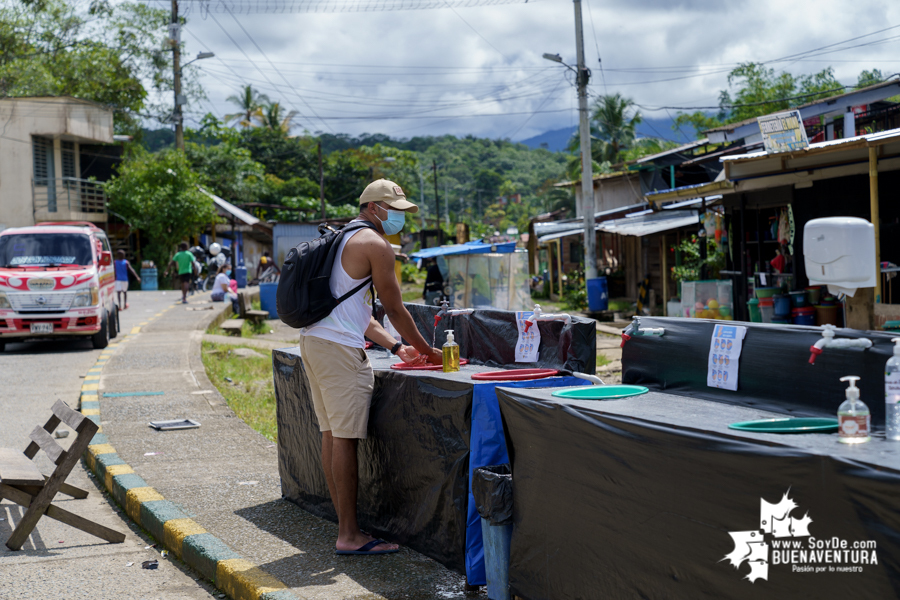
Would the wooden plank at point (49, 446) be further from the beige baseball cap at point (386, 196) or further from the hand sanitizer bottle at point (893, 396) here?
the hand sanitizer bottle at point (893, 396)

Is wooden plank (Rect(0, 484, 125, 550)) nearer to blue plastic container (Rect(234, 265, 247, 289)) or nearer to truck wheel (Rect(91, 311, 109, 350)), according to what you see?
truck wheel (Rect(91, 311, 109, 350))

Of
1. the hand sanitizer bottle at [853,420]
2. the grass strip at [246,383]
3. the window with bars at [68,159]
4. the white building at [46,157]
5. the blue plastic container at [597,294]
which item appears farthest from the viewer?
the window with bars at [68,159]

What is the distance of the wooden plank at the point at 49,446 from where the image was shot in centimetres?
509

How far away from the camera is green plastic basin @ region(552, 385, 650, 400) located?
359 cm

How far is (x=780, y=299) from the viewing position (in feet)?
40.7

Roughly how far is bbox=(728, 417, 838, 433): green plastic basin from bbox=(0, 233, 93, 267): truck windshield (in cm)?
1399

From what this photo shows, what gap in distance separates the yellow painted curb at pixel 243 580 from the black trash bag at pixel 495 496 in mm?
1142

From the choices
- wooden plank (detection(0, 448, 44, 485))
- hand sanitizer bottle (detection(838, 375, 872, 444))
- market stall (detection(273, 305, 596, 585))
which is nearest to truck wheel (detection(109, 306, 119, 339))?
wooden plank (detection(0, 448, 44, 485))

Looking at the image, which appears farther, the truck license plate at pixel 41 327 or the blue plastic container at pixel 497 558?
the truck license plate at pixel 41 327

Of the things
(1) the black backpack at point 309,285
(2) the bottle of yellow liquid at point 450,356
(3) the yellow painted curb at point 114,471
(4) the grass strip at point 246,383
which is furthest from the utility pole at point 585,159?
(1) the black backpack at point 309,285

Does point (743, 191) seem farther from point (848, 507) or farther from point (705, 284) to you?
point (848, 507)

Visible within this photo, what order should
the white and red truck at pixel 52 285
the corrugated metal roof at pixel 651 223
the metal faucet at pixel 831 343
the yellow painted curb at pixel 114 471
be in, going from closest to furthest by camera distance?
the metal faucet at pixel 831 343, the yellow painted curb at pixel 114 471, the white and red truck at pixel 52 285, the corrugated metal roof at pixel 651 223

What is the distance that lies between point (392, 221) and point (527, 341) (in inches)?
46.9

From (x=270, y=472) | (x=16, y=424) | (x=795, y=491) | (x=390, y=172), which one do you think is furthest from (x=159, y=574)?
(x=390, y=172)
